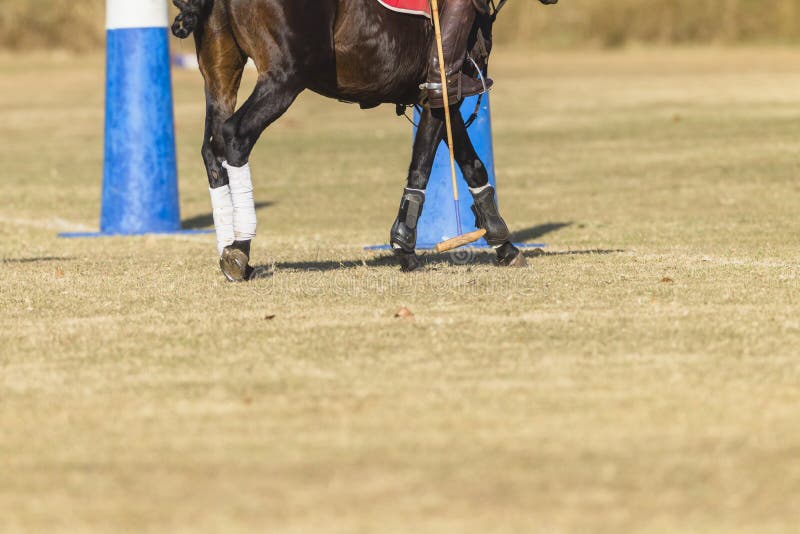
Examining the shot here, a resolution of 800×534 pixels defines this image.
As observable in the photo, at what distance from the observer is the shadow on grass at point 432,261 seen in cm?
1073

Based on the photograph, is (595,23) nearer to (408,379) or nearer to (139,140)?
(139,140)

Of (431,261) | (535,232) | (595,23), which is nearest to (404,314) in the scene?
(431,261)

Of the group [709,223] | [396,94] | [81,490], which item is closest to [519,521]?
[81,490]

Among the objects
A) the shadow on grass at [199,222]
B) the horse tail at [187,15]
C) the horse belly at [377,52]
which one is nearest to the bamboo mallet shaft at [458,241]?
the horse belly at [377,52]

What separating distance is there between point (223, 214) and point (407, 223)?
3.61ft

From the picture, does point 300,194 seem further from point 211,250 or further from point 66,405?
point 66,405

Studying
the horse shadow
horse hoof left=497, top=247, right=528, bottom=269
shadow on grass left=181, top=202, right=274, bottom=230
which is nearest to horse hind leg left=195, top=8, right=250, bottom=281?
the horse shadow

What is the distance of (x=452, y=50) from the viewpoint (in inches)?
384

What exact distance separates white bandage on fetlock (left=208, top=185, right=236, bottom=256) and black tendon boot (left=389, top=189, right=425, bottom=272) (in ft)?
3.20

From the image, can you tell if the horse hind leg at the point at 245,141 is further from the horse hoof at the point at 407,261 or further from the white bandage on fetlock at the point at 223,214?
the horse hoof at the point at 407,261

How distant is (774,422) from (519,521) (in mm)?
1541

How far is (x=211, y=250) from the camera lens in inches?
495

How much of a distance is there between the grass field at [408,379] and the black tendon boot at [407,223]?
0.63 ft

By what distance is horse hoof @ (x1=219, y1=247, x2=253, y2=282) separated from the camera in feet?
31.8
